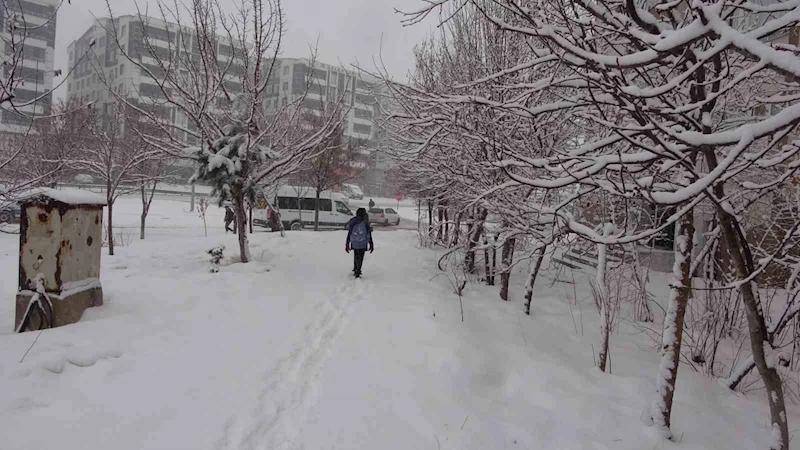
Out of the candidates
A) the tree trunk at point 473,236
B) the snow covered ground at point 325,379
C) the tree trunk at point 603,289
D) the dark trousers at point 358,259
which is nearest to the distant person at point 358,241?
the dark trousers at point 358,259

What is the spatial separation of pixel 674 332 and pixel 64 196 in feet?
19.2

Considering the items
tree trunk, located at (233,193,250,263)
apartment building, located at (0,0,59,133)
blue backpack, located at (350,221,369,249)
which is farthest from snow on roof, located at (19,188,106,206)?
blue backpack, located at (350,221,369,249)

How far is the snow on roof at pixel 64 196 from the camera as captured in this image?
4.29m

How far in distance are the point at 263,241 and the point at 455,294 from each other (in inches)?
257

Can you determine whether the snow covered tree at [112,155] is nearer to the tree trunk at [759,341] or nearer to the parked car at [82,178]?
the parked car at [82,178]

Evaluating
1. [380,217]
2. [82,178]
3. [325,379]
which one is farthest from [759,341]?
[82,178]

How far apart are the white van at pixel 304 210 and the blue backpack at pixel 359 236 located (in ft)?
38.6

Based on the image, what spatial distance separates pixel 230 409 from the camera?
11.1 ft

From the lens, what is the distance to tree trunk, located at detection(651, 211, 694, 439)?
3.53 metres

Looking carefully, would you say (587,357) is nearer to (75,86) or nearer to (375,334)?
(375,334)

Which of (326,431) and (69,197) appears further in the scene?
(69,197)

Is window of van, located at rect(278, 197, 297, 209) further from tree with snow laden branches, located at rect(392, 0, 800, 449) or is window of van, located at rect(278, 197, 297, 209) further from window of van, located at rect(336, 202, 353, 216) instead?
tree with snow laden branches, located at rect(392, 0, 800, 449)

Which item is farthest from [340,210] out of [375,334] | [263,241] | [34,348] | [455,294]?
[34,348]

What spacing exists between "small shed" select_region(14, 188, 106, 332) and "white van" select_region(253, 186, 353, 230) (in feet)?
52.1
